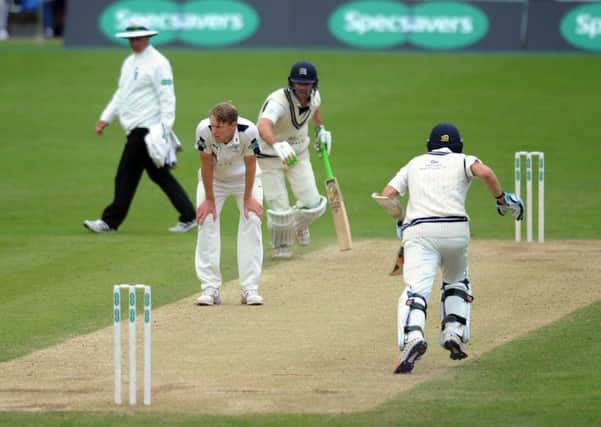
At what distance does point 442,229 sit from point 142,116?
7148 millimetres

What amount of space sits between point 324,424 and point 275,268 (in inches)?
227

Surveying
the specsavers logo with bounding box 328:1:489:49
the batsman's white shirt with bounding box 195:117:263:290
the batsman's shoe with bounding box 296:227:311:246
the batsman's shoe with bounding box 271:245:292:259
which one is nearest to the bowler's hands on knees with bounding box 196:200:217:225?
the batsman's white shirt with bounding box 195:117:263:290

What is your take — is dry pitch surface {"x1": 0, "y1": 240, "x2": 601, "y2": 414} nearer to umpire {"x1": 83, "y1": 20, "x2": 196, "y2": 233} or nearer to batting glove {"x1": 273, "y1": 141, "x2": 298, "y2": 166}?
batting glove {"x1": 273, "y1": 141, "x2": 298, "y2": 166}

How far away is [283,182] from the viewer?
→ 14406mm

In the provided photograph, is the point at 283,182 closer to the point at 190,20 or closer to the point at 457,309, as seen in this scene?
the point at 457,309

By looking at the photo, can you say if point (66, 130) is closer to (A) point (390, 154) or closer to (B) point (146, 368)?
(A) point (390, 154)

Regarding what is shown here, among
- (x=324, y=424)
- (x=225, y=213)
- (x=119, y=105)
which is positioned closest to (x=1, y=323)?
(x=324, y=424)

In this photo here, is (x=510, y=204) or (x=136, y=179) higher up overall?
(x=510, y=204)

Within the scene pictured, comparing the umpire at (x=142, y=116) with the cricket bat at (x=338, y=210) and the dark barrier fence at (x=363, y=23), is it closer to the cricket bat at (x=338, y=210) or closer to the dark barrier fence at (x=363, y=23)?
the cricket bat at (x=338, y=210)

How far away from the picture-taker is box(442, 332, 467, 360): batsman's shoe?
9.80 metres

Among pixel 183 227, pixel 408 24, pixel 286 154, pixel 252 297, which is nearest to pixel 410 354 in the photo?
pixel 252 297

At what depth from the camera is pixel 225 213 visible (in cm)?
1820

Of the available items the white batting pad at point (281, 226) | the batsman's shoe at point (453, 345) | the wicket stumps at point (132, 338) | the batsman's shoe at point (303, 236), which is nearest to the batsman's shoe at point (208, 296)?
the white batting pad at point (281, 226)

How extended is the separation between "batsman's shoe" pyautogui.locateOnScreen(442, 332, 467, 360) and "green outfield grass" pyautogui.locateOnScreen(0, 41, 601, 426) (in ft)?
0.71
